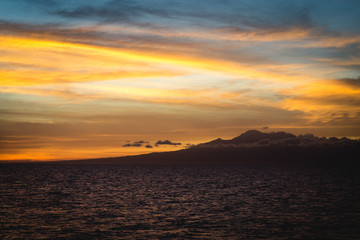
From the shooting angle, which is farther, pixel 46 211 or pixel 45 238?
pixel 46 211

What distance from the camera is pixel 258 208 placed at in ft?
183

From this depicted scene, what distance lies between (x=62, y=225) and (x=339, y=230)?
103 feet

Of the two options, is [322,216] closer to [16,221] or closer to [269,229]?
[269,229]

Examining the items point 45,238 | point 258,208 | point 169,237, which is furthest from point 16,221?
point 258,208

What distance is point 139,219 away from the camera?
45.6 metres

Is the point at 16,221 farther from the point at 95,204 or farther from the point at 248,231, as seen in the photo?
the point at 248,231

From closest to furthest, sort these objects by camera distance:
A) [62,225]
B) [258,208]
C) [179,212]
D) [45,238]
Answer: [45,238] → [62,225] → [179,212] → [258,208]

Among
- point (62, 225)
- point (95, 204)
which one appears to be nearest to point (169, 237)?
point (62, 225)

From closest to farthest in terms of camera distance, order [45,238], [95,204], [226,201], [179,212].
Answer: [45,238] → [179,212] → [95,204] → [226,201]

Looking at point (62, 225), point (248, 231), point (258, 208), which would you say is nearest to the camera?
point (248, 231)

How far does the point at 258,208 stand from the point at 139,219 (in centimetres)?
2033

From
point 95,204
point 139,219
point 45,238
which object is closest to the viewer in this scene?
point 45,238

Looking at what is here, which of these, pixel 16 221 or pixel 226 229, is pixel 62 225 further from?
pixel 226 229

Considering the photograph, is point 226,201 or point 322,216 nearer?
point 322,216
